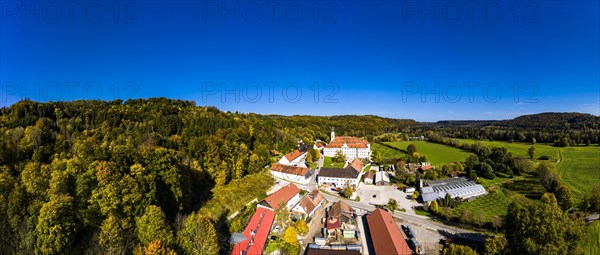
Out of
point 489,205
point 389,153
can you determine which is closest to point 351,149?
point 389,153

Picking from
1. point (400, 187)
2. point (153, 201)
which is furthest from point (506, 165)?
point (153, 201)

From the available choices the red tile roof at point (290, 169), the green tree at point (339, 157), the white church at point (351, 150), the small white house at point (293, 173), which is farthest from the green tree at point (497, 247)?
the white church at point (351, 150)

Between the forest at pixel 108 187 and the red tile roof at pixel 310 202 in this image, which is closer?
the forest at pixel 108 187

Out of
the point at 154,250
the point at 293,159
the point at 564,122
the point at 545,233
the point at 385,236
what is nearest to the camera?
the point at 154,250

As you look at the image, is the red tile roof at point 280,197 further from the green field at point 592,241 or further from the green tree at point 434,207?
the green field at point 592,241

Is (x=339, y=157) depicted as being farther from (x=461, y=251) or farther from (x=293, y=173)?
(x=461, y=251)

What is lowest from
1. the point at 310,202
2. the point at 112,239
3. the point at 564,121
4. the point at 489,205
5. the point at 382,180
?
the point at 489,205

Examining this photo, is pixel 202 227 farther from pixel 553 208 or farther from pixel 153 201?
pixel 553 208
